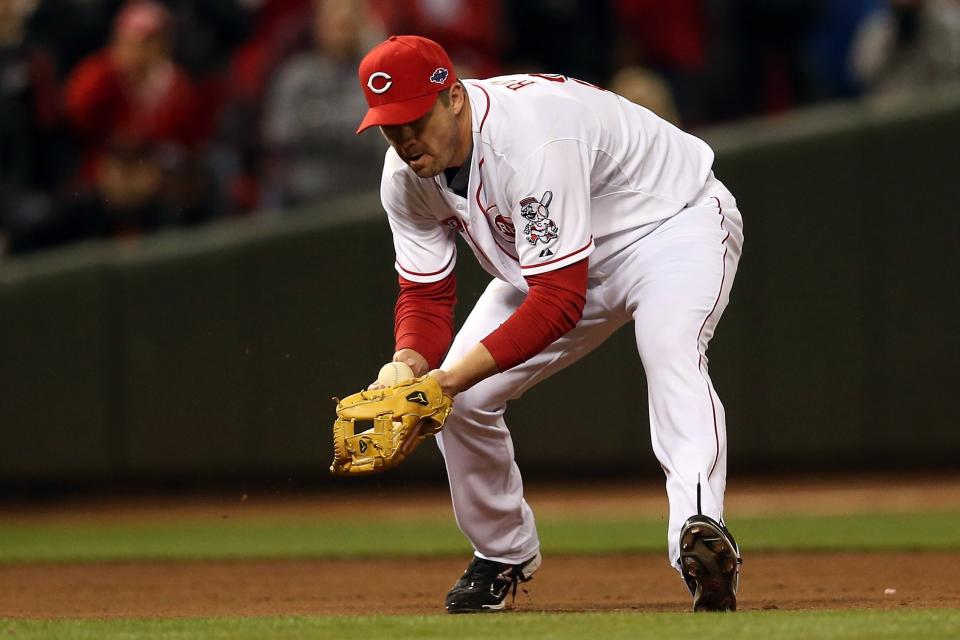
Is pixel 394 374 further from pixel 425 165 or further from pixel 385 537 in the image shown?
pixel 385 537

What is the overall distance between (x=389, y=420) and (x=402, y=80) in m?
0.85

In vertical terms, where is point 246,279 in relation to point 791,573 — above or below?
above

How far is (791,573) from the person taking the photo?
5.52 meters

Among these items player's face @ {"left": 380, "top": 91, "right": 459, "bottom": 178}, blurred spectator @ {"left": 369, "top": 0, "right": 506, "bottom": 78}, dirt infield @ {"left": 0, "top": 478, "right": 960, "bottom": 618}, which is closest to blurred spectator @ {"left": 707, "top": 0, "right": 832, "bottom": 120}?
blurred spectator @ {"left": 369, "top": 0, "right": 506, "bottom": 78}

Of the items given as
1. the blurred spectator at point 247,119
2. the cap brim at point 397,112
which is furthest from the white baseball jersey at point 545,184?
the blurred spectator at point 247,119

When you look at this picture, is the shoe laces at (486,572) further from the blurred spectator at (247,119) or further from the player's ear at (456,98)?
the blurred spectator at (247,119)

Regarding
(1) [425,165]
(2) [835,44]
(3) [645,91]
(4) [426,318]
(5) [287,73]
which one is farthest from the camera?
(2) [835,44]

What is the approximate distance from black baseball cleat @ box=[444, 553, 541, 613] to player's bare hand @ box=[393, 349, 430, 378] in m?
0.63

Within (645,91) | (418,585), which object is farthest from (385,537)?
(645,91)

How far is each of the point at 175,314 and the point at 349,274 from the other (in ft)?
3.21

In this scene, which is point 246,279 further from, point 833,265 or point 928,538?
point 928,538

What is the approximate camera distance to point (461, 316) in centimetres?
816

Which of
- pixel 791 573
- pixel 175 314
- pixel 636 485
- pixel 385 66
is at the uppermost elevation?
pixel 385 66

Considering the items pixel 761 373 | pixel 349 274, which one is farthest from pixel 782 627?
pixel 349 274
